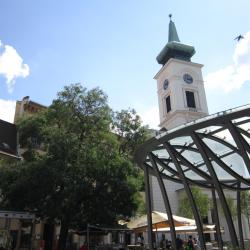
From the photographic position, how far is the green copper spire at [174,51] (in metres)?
72.1

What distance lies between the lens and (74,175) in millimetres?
24094

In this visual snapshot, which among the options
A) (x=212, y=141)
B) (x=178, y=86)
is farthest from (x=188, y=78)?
(x=212, y=141)

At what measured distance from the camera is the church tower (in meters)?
64.6

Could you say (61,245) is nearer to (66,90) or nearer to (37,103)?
(66,90)

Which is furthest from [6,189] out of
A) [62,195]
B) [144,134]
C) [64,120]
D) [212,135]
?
[212,135]

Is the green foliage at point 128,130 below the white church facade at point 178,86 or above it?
→ below

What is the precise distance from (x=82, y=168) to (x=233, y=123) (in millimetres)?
13638

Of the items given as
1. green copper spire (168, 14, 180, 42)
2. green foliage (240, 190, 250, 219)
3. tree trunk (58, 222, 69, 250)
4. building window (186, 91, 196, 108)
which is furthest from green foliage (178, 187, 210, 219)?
green copper spire (168, 14, 180, 42)

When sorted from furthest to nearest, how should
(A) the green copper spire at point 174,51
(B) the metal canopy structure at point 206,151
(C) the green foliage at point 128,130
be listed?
1. (A) the green copper spire at point 174,51
2. (C) the green foliage at point 128,130
3. (B) the metal canopy structure at point 206,151

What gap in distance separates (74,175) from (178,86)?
1833 inches

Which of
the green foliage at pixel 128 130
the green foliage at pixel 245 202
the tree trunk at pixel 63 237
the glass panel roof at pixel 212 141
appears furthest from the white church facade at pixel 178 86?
the glass panel roof at pixel 212 141

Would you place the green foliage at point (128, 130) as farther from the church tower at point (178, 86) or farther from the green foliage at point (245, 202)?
the church tower at point (178, 86)

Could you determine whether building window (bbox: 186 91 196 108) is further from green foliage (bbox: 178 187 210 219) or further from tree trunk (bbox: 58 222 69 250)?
tree trunk (bbox: 58 222 69 250)

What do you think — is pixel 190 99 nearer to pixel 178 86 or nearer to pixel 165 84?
pixel 178 86
